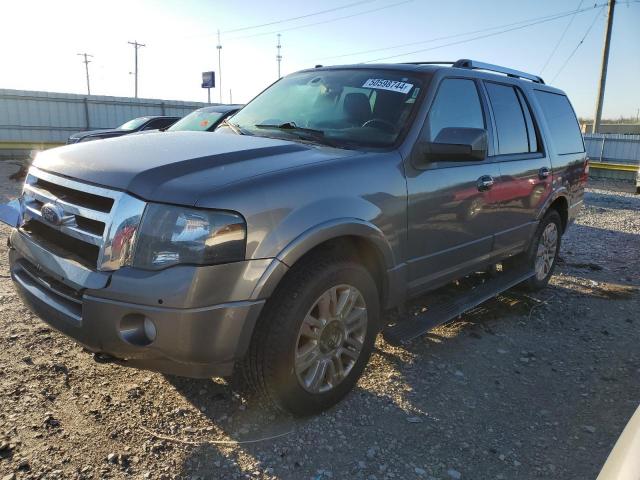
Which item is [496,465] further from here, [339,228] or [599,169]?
[599,169]

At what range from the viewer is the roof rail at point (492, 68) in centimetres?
399

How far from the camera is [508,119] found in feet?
14.0

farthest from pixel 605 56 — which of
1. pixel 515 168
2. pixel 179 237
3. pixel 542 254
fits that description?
pixel 179 237

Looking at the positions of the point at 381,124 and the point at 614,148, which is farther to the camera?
the point at 614,148

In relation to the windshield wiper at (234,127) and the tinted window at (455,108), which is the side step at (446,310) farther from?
the windshield wiper at (234,127)

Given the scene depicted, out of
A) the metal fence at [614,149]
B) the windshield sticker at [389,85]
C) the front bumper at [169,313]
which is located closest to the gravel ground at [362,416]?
the front bumper at [169,313]

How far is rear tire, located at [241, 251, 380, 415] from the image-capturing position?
2.47m

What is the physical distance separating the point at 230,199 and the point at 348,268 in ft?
2.68

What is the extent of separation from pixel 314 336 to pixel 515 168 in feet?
8.04

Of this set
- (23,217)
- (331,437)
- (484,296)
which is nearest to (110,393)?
(23,217)

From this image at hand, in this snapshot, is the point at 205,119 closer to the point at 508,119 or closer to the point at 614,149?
the point at 508,119

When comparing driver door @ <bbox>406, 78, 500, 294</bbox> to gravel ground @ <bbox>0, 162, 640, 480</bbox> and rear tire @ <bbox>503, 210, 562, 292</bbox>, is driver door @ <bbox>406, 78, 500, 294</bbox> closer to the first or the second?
gravel ground @ <bbox>0, 162, 640, 480</bbox>

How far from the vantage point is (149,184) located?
2248 mm

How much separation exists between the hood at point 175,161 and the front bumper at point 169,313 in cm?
35
